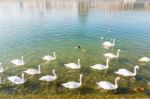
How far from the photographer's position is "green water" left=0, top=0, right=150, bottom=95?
2316 cm

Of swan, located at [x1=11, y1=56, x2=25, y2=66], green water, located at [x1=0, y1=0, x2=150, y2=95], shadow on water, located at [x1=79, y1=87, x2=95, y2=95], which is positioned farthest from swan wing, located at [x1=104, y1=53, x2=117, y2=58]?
swan, located at [x1=11, y1=56, x2=25, y2=66]

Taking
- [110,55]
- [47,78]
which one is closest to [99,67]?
[110,55]

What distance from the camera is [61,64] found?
84.4 feet

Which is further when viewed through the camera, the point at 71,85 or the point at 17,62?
the point at 17,62

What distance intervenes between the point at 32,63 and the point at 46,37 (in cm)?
951

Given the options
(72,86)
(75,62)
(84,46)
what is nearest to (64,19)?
(84,46)

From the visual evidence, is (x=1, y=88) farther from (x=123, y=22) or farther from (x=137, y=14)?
(x=137, y=14)

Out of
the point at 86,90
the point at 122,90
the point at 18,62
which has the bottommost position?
the point at 122,90

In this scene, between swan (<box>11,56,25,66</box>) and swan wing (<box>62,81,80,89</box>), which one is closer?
swan wing (<box>62,81,80,89</box>)

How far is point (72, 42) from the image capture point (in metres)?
32.8

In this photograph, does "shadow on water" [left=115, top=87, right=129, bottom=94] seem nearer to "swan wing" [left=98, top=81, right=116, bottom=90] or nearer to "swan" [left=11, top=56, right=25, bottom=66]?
"swan wing" [left=98, top=81, right=116, bottom=90]

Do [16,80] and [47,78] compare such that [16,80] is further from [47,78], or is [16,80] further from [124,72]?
[124,72]

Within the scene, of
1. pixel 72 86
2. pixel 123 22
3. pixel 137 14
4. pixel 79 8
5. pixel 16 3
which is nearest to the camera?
pixel 72 86

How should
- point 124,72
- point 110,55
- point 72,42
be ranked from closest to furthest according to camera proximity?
1. point 124,72
2. point 110,55
3. point 72,42
